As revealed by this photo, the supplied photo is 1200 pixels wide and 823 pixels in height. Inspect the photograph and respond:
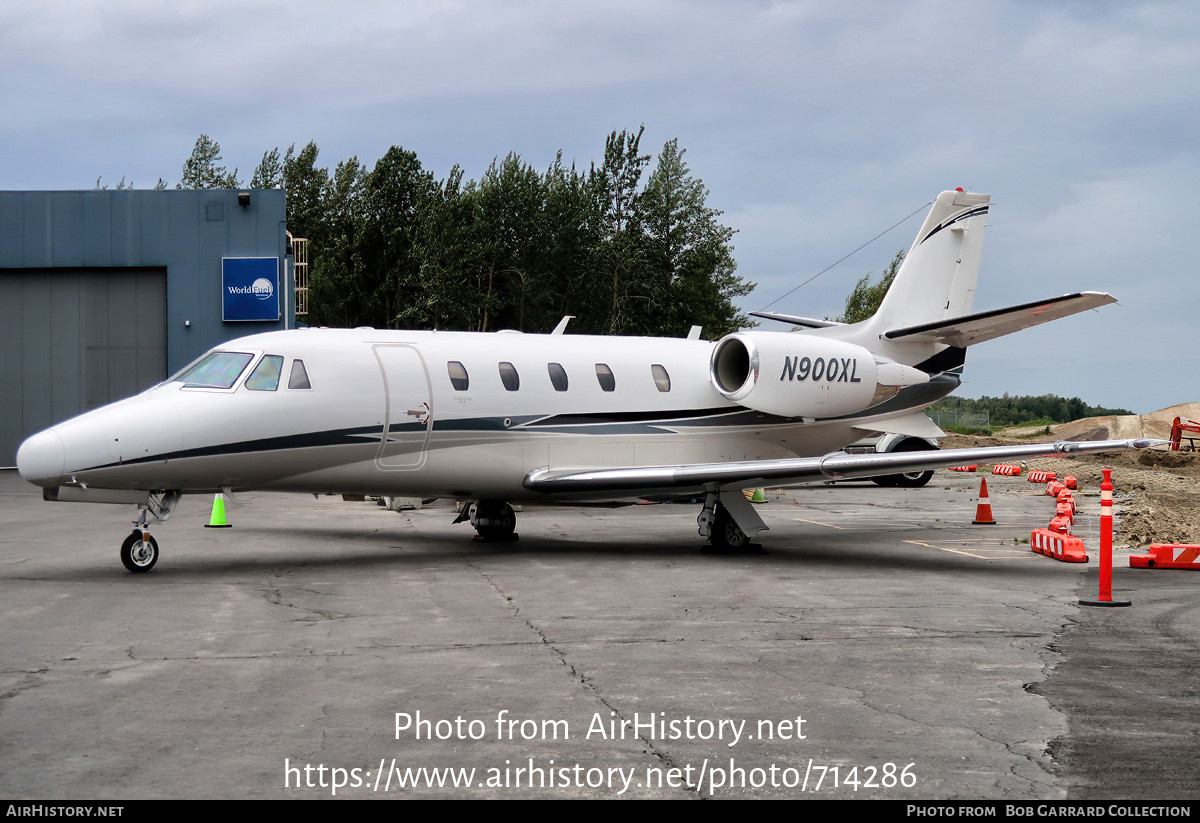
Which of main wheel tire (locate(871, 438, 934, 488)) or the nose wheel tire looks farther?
main wheel tire (locate(871, 438, 934, 488))

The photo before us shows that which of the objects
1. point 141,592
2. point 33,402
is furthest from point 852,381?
point 33,402

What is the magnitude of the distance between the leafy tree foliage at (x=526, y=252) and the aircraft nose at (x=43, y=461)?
41.0m

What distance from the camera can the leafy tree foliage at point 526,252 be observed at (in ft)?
174

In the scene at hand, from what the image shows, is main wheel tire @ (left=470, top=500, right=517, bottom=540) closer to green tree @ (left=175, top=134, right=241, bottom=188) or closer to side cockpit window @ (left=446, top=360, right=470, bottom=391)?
side cockpit window @ (left=446, top=360, right=470, bottom=391)

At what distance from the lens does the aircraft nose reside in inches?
404

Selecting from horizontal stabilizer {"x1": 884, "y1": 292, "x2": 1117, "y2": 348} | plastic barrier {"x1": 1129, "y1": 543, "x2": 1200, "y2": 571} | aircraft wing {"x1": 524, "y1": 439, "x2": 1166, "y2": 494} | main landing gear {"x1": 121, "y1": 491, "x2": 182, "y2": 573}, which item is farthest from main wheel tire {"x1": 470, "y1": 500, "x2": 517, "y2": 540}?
plastic barrier {"x1": 1129, "y1": 543, "x2": 1200, "y2": 571}

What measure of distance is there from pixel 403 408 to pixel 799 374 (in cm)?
554

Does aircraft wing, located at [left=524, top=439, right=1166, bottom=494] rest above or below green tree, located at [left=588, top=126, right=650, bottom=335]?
below

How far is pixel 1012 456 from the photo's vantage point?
476 inches

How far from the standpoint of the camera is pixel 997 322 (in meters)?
15.2

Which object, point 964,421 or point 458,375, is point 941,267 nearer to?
point 458,375

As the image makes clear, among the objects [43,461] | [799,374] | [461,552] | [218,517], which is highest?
[799,374]

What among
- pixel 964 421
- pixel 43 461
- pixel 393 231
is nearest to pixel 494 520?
pixel 43 461

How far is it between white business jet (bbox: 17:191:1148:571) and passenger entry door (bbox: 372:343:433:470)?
0.06ft
